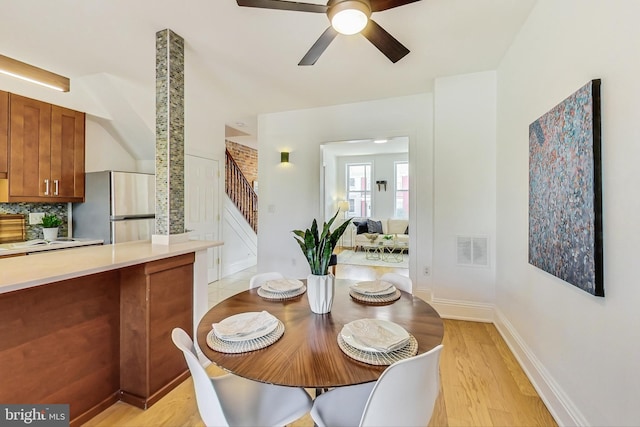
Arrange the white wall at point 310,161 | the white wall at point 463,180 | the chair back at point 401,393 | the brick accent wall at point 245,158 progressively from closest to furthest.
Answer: the chair back at point 401,393
the white wall at point 463,180
the white wall at point 310,161
the brick accent wall at point 245,158

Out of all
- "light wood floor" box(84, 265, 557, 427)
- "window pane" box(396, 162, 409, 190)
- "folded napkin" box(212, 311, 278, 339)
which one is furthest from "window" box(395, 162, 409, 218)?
"folded napkin" box(212, 311, 278, 339)

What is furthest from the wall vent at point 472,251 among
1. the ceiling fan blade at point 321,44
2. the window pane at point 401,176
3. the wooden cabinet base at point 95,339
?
the window pane at point 401,176

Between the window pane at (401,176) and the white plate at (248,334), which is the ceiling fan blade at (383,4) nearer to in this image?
the white plate at (248,334)

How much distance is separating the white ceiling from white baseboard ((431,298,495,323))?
250 cm

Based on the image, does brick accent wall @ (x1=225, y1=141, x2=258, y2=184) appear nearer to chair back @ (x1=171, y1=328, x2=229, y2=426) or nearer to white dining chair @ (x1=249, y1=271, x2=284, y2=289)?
white dining chair @ (x1=249, y1=271, x2=284, y2=289)

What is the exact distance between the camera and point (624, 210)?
47.4 inches

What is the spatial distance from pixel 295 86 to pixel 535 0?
2297mm

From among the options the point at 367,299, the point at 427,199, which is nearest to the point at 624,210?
the point at 367,299

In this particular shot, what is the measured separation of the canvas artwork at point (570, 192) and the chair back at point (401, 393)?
1.04 metres

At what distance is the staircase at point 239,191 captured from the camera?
5.66 m

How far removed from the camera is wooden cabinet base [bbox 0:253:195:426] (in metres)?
1.42

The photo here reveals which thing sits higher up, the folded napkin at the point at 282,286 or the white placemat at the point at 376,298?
the folded napkin at the point at 282,286

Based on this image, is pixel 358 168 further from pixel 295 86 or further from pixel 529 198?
pixel 529 198

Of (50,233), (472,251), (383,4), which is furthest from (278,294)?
(50,233)
